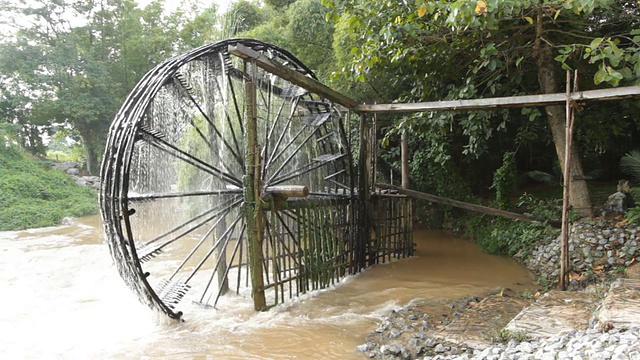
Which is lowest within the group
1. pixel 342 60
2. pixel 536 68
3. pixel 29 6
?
pixel 536 68

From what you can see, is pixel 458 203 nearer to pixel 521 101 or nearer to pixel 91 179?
pixel 521 101

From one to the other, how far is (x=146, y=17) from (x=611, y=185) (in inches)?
958

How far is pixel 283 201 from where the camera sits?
19.6 feet

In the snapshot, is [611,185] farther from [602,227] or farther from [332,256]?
[332,256]

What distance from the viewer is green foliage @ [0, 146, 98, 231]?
1478cm

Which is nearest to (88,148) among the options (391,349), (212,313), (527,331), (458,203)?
(212,313)

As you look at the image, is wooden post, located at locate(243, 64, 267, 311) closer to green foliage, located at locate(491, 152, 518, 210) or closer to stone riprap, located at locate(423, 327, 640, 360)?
stone riprap, located at locate(423, 327, 640, 360)

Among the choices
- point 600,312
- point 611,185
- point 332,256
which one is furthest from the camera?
point 611,185

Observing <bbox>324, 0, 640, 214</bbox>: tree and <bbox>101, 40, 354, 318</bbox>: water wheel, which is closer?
<bbox>101, 40, 354, 318</bbox>: water wheel

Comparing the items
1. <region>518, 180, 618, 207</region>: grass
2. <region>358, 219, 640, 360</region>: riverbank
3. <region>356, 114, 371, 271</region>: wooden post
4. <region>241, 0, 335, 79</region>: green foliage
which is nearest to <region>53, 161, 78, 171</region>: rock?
<region>241, 0, 335, 79</region>: green foliage

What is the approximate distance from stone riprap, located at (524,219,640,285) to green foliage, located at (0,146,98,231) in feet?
50.0

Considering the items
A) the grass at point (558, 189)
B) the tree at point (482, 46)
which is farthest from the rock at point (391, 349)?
the grass at point (558, 189)

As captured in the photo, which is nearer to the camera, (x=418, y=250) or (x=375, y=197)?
(x=375, y=197)

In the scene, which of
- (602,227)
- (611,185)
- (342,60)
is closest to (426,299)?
Result: (602,227)
